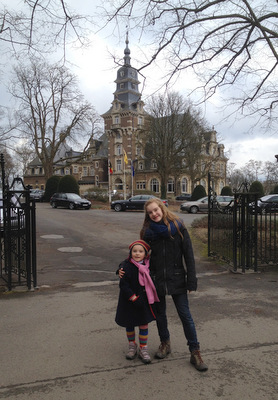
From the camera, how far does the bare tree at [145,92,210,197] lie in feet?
144

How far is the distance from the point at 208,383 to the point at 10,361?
1883mm

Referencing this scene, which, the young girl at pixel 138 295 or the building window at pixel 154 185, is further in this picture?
the building window at pixel 154 185

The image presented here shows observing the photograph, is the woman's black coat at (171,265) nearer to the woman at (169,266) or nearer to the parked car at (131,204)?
the woman at (169,266)

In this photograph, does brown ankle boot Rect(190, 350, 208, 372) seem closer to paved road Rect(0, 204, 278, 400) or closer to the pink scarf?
paved road Rect(0, 204, 278, 400)

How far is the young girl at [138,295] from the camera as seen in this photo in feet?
10.3

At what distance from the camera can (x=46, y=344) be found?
3535mm

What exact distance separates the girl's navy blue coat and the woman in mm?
162

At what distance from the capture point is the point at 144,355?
317 cm

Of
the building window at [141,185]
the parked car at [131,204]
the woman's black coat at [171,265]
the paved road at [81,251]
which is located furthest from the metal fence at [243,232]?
the building window at [141,185]

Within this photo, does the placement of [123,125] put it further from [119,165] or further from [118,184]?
[118,184]

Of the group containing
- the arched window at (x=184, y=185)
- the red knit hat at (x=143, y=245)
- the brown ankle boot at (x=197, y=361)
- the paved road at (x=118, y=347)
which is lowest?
the paved road at (x=118, y=347)

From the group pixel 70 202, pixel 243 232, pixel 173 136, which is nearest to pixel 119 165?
pixel 173 136

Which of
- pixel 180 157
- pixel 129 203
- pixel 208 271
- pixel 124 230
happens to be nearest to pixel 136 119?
pixel 180 157

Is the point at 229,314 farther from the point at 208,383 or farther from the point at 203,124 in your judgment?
the point at 203,124
